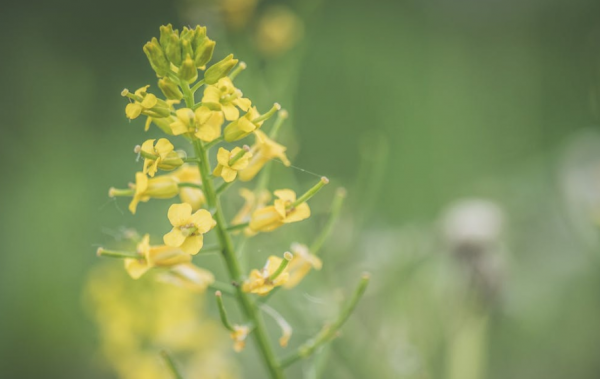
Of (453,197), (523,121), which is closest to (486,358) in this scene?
(453,197)

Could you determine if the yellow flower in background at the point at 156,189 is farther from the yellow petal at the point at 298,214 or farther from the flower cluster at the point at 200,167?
the yellow petal at the point at 298,214

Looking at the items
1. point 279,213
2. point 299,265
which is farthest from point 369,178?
point 279,213

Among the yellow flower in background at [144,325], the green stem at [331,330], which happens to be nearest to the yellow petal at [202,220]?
the green stem at [331,330]

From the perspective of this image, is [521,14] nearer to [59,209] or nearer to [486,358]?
[486,358]

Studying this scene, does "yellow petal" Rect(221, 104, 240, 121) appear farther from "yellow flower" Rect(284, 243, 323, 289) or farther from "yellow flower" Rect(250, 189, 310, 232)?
"yellow flower" Rect(284, 243, 323, 289)

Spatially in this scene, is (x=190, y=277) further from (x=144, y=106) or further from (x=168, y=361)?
(x=144, y=106)

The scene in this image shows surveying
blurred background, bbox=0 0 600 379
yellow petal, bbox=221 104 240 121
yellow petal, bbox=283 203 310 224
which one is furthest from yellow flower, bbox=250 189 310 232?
blurred background, bbox=0 0 600 379
